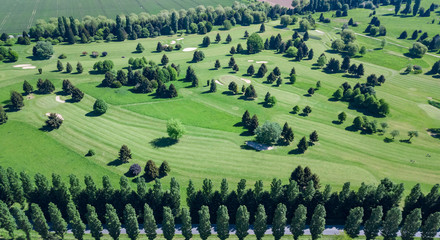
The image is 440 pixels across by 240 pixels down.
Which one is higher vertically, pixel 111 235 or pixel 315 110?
pixel 315 110

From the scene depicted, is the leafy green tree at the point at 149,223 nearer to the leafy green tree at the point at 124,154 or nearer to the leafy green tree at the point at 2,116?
the leafy green tree at the point at 124,154

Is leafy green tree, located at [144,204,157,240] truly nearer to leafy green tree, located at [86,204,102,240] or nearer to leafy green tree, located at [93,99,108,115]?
leafy green tree, located at [86,204,102,240]

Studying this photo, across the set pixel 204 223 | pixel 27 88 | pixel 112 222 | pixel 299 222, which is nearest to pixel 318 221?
pixel 299 222

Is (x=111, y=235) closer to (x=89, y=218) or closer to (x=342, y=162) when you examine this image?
(x=89, y=218)

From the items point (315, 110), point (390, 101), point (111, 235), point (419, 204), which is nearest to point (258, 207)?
point (111, 235)

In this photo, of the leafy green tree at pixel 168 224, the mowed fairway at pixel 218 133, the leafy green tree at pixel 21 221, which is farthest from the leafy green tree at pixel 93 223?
the mowed fairway at pixel 218 133

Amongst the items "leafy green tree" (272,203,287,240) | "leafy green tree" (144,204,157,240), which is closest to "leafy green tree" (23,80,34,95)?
"leafy green tree" (144,204,157,240)
